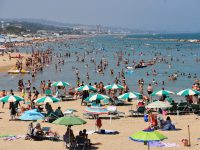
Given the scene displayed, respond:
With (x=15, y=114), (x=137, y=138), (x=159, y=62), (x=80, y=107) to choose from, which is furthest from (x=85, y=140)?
(x=159, y=62)

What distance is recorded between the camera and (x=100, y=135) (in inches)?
687

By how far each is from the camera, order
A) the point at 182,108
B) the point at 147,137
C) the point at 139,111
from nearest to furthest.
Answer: the point at 147,137 → the point at 139,111 → the point at 182,108

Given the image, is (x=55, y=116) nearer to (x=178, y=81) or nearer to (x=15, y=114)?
(x=15, y=114)

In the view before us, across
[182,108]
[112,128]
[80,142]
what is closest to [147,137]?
[80,142]

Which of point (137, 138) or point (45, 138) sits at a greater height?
point (137, 138)

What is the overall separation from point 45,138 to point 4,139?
170cm

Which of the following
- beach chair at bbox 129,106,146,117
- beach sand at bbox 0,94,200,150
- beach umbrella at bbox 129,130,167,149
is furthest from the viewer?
beach chair at bbox 129,106,146,117

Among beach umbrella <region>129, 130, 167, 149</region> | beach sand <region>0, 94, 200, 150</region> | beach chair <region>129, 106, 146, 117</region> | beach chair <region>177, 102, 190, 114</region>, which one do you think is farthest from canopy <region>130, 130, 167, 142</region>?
beach chair <region>177, 102, 190, 114</region>

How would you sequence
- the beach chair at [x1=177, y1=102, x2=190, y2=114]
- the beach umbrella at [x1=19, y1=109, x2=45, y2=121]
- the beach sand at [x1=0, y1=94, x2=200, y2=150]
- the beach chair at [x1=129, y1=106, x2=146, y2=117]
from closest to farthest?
the beach sand at [x1=0, y1=94, x2=200, y2=150], the beach umbrella at [x1=19, y1=109, x2=45, y2=121], the beach chair at [x1=129, y1=106, x2=146, y2=117], the beach chair at [x1=177, y1=102, x2=190, y2=114]

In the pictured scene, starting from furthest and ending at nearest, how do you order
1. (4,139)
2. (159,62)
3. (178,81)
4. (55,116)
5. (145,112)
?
(159,62) < (178,81) < (145,112) < (55,116) < (4,139)

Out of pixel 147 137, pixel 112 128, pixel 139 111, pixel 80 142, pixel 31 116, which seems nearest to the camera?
pixel 147 137

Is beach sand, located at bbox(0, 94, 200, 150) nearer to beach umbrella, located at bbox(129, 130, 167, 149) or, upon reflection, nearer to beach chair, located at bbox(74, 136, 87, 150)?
beach chair, located at bbox(74, 136, 87, 150)

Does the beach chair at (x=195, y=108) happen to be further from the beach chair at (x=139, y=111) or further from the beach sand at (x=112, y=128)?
the beach chair at (x=139, y=111)

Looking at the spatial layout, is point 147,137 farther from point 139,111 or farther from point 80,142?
point 139,111
